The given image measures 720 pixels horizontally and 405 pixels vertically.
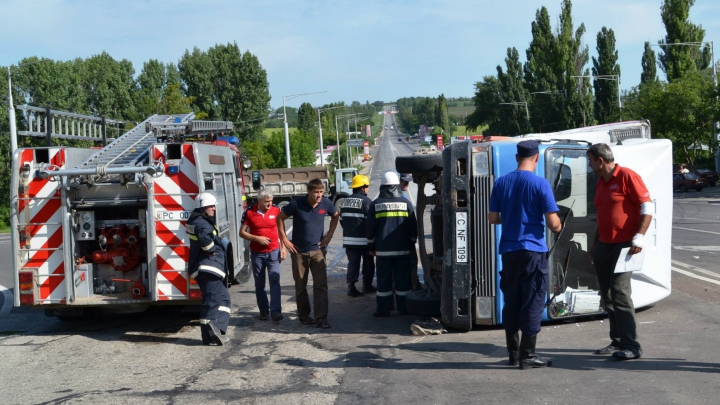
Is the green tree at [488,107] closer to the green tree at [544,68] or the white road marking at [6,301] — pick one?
the green tree at [544,68]

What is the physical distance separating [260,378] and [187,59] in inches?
2769

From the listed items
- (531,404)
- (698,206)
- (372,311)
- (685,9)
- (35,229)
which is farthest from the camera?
(685,9)

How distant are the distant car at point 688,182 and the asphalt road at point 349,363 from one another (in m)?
37.7

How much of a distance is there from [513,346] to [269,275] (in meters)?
3.81

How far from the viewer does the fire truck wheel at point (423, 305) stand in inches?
327

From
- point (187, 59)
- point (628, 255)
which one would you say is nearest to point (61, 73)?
point (187, 59)

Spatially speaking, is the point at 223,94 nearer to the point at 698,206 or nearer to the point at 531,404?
the point at 698,206

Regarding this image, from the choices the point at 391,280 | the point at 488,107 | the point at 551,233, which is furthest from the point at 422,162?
the point at 488,107

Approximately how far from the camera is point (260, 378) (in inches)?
261

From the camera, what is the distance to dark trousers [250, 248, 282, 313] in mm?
9258

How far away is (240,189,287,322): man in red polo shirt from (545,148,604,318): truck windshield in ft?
10.9

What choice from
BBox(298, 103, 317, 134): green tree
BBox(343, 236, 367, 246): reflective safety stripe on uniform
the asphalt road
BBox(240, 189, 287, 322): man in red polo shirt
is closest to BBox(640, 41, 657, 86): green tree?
BBox(298, 103, 317, 134): green tree

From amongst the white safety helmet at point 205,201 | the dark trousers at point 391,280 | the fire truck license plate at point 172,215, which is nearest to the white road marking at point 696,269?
the dark trousers at point 391,280

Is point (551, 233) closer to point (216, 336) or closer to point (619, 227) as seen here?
point (619, 227)
